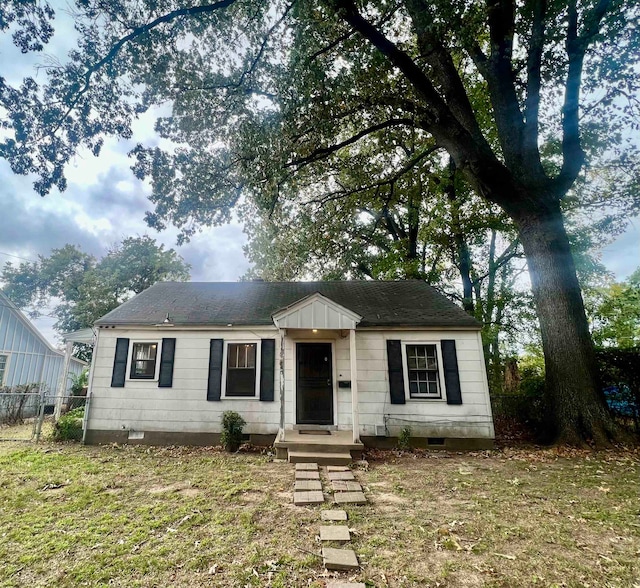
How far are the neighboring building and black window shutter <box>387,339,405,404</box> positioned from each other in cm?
1302

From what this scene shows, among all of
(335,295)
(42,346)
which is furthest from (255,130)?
(42,346)

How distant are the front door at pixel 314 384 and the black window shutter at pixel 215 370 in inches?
78.8

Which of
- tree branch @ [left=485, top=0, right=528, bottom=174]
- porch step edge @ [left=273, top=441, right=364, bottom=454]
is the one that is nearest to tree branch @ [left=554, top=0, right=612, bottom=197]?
tree branch @ [left=485, top=0, right=528, bottom=174]

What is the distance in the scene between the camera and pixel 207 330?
8523 millimetres

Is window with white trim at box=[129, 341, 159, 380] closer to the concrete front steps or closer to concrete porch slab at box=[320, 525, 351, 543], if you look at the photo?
the concrete front steps

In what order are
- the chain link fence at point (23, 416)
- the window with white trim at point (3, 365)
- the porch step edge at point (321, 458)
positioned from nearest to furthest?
the porch step edge at point (321, 458)
the chain link fence at point (23, 416)
the window with white trim at point (3, 365)

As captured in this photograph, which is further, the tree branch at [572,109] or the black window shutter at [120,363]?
the black window shutter at [120,363]

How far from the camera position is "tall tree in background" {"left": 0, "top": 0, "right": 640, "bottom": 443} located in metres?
6.91

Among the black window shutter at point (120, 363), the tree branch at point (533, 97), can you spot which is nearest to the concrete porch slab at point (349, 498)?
→ the black window shutter at point (120, 363)

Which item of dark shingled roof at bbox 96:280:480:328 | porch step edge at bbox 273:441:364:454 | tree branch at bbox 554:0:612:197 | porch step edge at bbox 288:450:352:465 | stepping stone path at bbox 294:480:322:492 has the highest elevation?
tree branch at bbox 554:0:612:197

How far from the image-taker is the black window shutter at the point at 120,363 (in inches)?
326

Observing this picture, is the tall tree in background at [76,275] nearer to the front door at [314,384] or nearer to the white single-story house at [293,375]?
the white single-story house at [293,375]

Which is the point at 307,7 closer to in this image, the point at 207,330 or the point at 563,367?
the point at 207,330

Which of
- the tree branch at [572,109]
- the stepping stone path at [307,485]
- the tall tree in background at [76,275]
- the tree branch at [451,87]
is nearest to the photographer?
the stepping stone path at [307,485]
